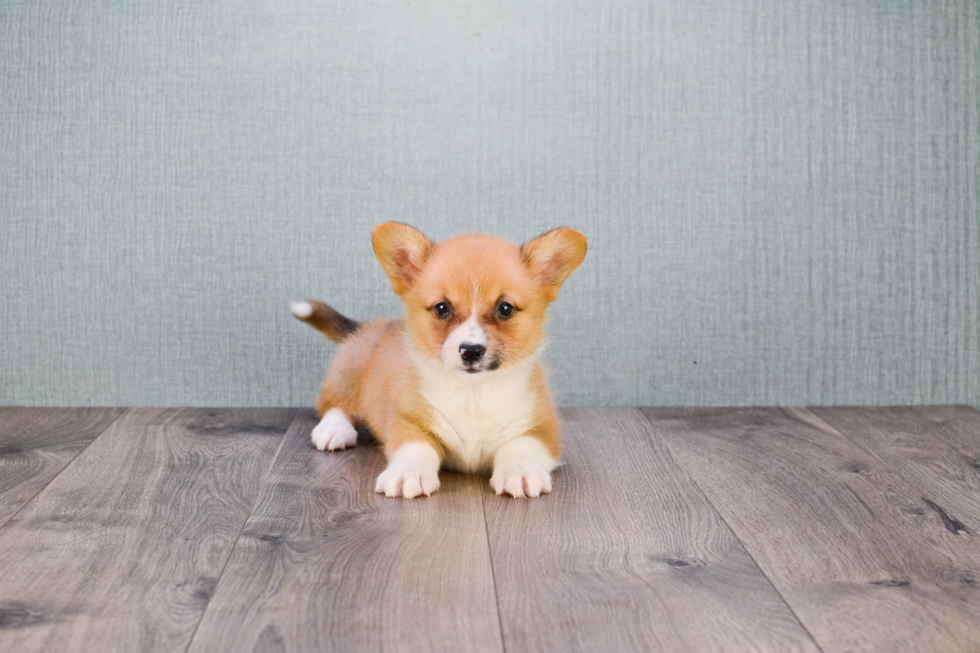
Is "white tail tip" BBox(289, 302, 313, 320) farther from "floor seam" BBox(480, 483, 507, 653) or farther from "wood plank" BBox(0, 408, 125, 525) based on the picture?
"floor seam" BBox(480, 483, 507, 653)

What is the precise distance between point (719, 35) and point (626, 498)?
1382 millimetres

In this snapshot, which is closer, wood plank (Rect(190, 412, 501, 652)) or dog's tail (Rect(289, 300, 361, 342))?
wood plank (Rect(190, 412, 501, 652))

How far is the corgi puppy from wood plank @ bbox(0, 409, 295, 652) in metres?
0.34

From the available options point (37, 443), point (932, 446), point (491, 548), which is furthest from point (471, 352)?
point (932, 446)

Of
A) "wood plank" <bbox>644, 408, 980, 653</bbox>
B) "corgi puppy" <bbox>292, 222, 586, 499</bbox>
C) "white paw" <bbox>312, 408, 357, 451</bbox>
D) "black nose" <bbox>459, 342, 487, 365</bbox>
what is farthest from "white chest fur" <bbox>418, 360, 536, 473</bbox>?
"wood plank" <bbox>644, 408, 980, 653</bbox>

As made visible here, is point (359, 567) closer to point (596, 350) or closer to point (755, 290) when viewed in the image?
point (596, 350)

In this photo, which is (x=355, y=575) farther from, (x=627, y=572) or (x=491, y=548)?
(x=627, y=572)

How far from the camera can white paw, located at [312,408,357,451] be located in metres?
1.92

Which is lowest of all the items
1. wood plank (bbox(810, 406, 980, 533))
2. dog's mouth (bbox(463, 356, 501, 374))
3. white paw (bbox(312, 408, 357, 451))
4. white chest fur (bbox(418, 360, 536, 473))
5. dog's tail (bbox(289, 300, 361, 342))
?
wood plank (bbox(810, 406, 980, 533))

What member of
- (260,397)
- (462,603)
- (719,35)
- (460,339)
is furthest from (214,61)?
(462,603)

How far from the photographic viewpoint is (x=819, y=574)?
49.6 inches

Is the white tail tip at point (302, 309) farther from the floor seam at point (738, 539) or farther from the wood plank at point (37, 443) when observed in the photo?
the floor seam at point (738, 539)

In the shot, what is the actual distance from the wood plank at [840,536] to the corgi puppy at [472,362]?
391mm

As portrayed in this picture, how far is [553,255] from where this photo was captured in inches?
66.2
